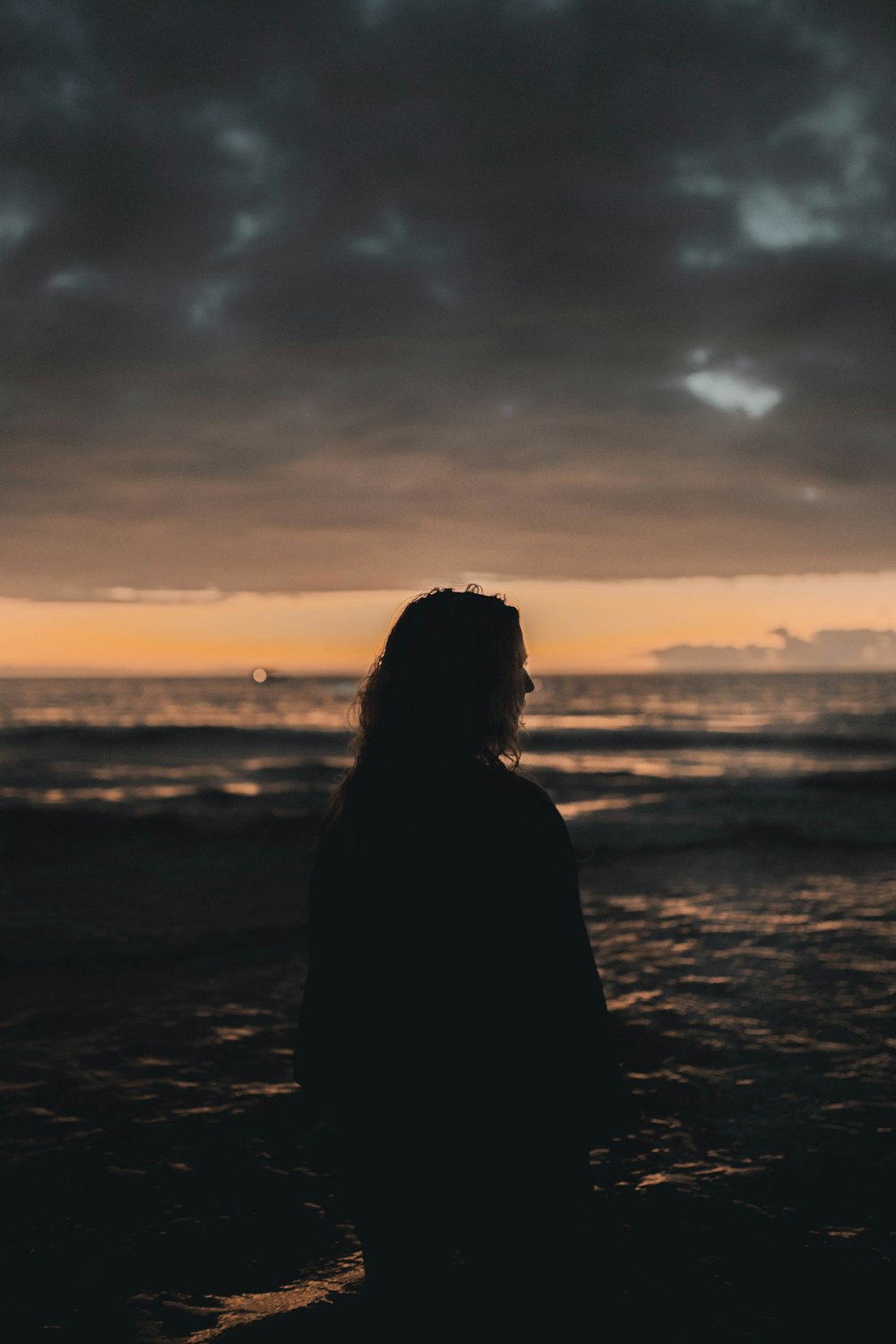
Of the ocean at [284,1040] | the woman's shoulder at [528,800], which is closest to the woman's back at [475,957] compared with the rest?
the woman's shoulder at [528,800]

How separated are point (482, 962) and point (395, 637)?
2.76 ft

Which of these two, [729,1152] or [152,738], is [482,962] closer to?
[729,1152]

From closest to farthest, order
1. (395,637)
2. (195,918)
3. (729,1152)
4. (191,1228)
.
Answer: (395,637), (191,1228), (729,1152), (195,918)

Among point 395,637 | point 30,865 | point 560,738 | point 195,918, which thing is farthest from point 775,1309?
point 560,738

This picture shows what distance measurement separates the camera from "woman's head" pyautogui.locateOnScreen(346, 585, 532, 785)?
88.7 inches

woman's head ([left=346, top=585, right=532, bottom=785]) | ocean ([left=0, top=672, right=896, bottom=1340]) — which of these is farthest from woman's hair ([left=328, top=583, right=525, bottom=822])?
ocean ([left=0, top=672, right=896, bottom=1340])

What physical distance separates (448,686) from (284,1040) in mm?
5294

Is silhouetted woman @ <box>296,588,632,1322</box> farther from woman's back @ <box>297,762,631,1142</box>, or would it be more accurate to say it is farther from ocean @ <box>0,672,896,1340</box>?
ocean @ <box>0,672,896,1340</box>

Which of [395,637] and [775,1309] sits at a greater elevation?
[395,637]

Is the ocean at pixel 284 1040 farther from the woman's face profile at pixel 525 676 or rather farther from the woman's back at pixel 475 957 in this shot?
the woman's face profile at pixel 525 676

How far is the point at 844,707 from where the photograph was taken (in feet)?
248

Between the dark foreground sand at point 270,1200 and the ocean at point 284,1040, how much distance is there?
0.02 meters

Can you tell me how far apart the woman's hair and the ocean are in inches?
104

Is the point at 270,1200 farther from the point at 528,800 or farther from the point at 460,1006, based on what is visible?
the point at 528,800
